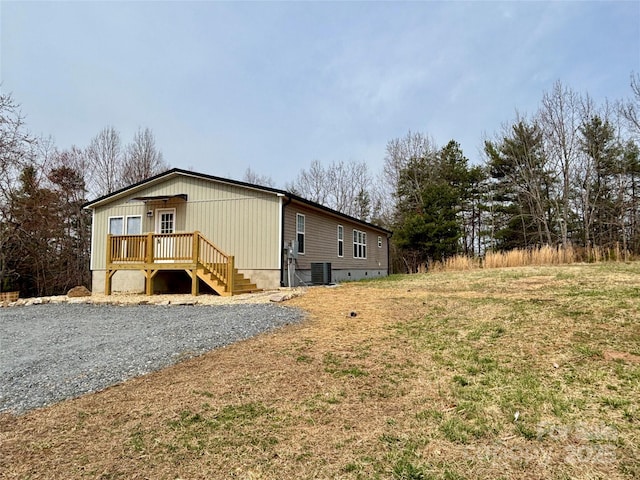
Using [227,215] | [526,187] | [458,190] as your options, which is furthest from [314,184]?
[227,215]

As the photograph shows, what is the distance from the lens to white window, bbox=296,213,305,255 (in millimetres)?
13227

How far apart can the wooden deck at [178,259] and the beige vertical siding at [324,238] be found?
2.39 m

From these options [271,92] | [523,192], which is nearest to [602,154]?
[523,192]

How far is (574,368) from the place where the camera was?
3.59 m

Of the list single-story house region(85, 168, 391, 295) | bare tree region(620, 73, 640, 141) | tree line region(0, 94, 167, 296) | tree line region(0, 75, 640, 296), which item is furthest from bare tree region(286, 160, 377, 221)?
bare tree region(620, 73, 640, 141)

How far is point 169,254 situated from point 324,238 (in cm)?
598

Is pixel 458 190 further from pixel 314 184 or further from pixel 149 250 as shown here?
pixel 149 250

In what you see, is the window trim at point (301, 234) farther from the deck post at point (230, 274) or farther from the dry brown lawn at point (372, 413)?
the dry brown lawn at point (372, 413)

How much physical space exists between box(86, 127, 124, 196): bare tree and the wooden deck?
48.4ft

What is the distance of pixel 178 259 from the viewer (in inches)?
433

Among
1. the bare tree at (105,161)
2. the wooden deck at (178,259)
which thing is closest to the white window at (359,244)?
the wooden deck at (178,259)

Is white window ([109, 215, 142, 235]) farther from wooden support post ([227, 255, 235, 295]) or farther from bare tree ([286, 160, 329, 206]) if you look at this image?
bare tree ([286, 160, 329, 206])

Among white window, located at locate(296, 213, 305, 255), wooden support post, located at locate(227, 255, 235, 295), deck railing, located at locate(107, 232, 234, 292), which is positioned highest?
white window, located at locate(296, 213, 305, 255)

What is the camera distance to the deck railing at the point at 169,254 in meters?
10.8
